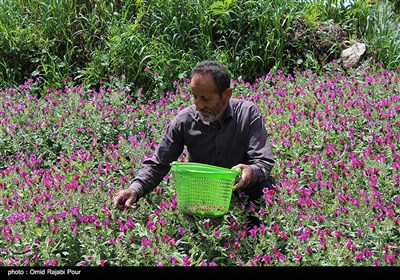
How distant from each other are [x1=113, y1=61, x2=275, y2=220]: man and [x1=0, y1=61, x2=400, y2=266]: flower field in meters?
0.13

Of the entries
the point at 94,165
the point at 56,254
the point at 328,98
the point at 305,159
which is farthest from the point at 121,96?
the point at 56,254

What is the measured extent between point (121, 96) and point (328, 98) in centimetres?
194

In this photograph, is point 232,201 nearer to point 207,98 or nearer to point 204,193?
point 204,193

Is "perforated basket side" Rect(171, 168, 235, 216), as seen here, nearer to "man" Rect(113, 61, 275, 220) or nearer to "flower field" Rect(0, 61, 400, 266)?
"flower field" Rect(0, 61, 400, 266)

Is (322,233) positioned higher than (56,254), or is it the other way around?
(322,233)

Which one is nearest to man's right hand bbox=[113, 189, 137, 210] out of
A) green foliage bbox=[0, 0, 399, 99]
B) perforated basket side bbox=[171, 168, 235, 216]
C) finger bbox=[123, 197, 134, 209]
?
finger bbox=[123, 197, 134, 209]

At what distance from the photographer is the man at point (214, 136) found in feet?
11.6

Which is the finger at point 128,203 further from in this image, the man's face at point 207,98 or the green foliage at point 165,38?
the green foliage at point 165,38

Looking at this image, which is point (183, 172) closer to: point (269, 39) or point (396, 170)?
point (396, 170)

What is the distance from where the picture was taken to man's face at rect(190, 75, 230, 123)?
3.51 meters

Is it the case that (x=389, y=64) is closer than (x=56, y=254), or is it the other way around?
(x=56, y=254)

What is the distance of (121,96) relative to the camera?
610 centimetres

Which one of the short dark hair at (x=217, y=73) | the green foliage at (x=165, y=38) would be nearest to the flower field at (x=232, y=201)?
the short dark hair at (x=217, y=73)

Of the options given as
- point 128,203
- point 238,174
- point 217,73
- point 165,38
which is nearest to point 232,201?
point 238,174
